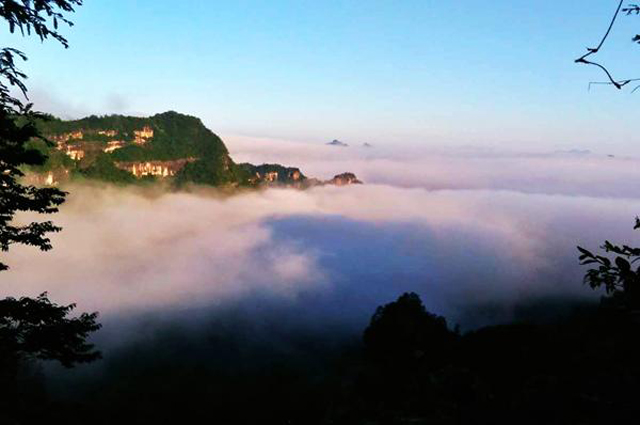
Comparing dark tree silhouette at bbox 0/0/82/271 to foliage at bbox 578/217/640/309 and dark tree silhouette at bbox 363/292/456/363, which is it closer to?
foliage at bbox 578/217/640/309

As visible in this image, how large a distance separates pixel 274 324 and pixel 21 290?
113 metres

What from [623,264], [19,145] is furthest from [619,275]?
[19,145]

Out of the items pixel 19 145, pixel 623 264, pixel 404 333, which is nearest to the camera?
pixel 623 264

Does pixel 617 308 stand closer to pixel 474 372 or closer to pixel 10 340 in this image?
pixel 10 340

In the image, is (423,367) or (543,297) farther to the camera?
(543,297)

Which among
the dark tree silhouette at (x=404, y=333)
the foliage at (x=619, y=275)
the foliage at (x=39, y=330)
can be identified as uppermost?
the foliage at (x=619, y=275)

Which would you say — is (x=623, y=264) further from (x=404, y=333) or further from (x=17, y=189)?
(x=404, y=333)

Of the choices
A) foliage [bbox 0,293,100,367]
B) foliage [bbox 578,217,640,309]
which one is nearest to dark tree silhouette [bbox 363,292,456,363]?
foliage [bbox 0,293,100,367]

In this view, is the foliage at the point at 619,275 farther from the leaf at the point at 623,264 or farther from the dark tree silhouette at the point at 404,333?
the dark tree silhouette at the point at 404,333

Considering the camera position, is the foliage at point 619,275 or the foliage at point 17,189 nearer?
the foliage at point 619,275

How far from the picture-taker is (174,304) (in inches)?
6973

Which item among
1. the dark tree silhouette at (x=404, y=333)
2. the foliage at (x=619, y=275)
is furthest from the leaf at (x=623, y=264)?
the dark tree silhouette at (x=404, y=333)

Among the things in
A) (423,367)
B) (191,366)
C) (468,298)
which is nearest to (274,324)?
(191,366)

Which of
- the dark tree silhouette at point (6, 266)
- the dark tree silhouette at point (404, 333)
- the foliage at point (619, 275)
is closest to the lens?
the foliage at point (619, 275)
